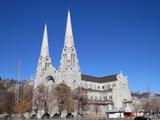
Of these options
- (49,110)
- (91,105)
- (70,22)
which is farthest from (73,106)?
(70,22)

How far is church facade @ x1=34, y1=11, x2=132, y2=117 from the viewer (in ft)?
322

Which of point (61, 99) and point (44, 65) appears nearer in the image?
point (61, 99)

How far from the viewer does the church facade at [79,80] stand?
322ft

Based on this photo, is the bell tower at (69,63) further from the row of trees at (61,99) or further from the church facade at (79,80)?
the row of trees at (61,99)

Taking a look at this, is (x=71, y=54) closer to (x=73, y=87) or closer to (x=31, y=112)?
(x=73, y=87)

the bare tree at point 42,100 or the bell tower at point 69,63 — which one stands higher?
the bell tower at point 69,63

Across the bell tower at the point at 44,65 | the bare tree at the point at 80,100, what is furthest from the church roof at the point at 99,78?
the bare tree at the point at 80,100

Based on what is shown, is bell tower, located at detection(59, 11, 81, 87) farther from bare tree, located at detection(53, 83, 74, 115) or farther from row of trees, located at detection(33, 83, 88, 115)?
bare tree, located at detection(53, 83, 74, 115)

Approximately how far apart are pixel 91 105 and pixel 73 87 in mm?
11506

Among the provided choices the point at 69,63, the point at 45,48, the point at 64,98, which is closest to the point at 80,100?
the point at 64,98

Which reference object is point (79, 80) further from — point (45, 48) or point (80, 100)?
point (45, 48)

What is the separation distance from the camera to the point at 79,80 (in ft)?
326

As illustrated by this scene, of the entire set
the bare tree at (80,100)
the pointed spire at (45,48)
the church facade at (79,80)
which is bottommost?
the bare tree at (80,100)

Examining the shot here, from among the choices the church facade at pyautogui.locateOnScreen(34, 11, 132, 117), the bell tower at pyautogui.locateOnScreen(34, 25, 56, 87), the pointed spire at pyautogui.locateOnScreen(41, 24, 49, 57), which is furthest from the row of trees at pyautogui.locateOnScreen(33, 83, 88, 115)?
the pointed spire at pyautogui.locateOnScreen(41, 24, 49, 57)
